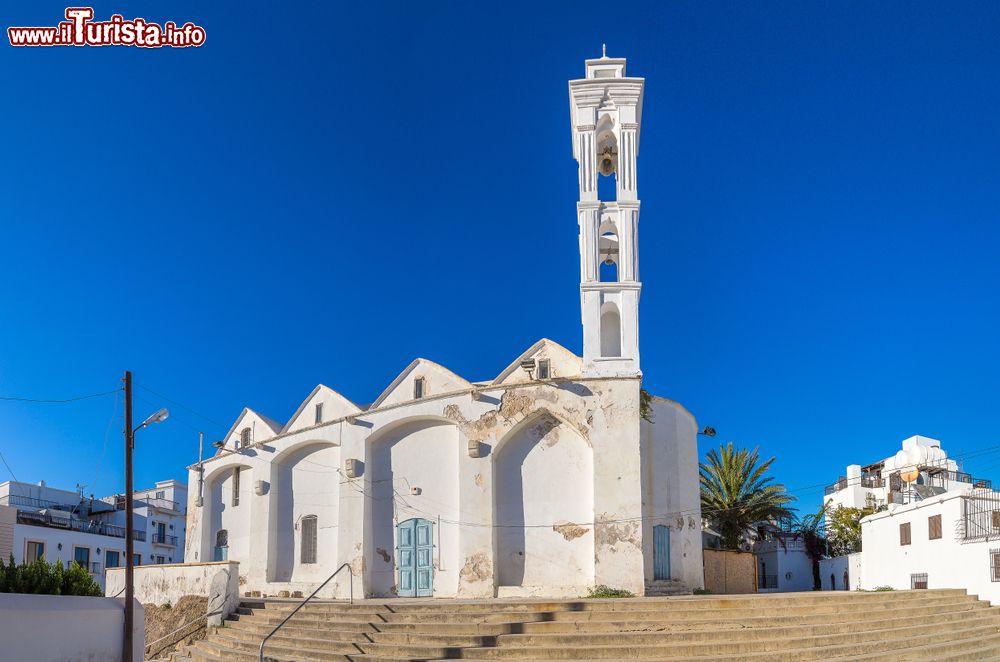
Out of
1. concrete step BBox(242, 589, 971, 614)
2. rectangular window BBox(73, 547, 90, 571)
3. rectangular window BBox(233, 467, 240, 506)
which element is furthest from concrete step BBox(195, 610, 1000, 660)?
rectangular window BBox(73, 547, 90, 571)

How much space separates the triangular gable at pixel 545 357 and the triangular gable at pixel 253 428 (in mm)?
9798

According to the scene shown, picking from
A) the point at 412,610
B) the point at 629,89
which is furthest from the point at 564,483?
the point at 629,89

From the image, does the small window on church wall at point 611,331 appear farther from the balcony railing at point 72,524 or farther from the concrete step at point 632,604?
the balcony railing at point 72,524

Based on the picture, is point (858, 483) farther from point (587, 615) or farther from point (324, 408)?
point (587, 615)

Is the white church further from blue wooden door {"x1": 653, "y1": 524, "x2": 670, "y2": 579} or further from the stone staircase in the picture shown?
the stone staircase

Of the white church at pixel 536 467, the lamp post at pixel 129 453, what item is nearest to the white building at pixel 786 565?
the white church at pixel 536 467

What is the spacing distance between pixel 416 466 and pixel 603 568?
6749 mm

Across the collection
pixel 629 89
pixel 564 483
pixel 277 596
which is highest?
pixel 629 89

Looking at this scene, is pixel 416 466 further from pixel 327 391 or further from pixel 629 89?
pixel 629 89

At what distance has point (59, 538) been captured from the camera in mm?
44250

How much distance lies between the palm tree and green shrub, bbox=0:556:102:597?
2507cm

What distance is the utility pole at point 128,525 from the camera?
17469 millimetres

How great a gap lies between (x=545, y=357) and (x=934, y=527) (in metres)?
11.7

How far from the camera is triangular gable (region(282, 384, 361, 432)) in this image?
1099 inches
